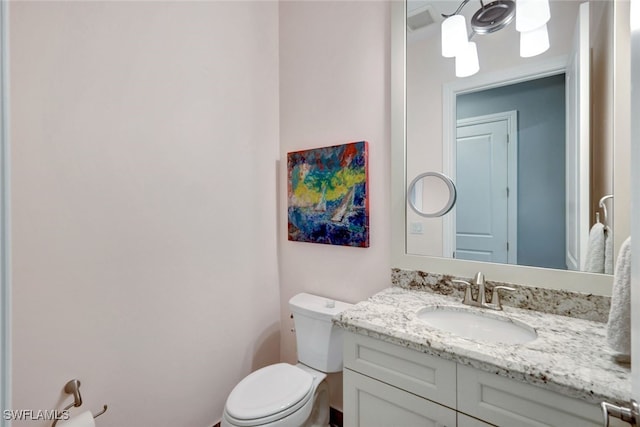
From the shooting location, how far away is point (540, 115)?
45.1 inches

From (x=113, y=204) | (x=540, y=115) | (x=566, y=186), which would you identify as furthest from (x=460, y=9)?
(x=113, y=204)

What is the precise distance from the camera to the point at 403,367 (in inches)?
37.7

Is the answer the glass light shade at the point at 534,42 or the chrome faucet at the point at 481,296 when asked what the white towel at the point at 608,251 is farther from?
the glass light shade at the point at 534,42

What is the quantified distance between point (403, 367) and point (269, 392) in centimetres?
66

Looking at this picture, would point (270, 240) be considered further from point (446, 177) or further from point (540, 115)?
point (540, 115)

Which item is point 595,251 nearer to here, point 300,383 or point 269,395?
point 300,383

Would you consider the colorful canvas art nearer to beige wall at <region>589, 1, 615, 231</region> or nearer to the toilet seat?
the toilet seat

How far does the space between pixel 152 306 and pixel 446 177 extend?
145 cm

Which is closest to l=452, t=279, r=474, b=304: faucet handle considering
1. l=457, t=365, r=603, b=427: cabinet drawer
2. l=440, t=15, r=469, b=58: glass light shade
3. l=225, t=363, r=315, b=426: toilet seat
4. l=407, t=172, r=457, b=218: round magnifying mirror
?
l=407, t=172, r=457, b=218: round magnifying mirror

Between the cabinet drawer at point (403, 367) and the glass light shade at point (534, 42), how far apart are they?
47.5 inches

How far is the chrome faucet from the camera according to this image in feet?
A: 3.84

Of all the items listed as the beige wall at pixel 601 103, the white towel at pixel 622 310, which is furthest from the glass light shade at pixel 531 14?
the white towel at pixel 622 310

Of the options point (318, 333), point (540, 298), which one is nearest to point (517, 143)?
point (540, 298)

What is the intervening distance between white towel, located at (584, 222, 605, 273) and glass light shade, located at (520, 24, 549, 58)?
0.69m
